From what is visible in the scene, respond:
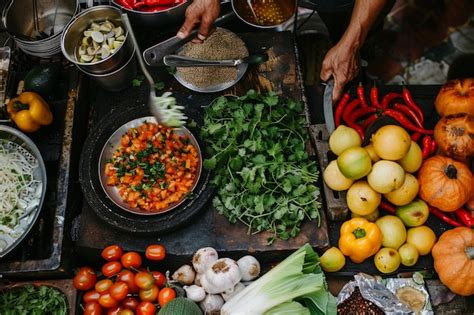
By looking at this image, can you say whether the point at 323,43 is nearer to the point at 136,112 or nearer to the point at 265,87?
Answer: the point at 265,87

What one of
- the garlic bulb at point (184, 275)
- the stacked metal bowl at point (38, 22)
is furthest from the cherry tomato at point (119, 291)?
the stacked metal bowl at point (38, 22)

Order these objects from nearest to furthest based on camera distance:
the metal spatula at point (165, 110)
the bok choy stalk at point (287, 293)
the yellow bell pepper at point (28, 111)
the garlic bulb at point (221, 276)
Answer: the bok choy stalk at point (287, 293), the garlic bulb at point (221, 276), the metal spatula at point (165, 110), the yellow bell pepper at point (28, 111)

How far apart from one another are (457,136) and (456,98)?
34 cm

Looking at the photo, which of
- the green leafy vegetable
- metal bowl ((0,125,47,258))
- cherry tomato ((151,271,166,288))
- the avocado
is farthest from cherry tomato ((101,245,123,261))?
the avocado

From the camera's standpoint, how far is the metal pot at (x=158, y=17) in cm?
376

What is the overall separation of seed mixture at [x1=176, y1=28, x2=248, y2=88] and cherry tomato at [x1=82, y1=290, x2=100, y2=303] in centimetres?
156

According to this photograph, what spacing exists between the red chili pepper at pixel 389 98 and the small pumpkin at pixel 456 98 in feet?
0.98

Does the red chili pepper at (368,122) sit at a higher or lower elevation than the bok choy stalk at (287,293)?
higher

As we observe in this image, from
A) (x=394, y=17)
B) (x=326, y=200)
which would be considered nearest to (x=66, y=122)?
(x=326, y=200)

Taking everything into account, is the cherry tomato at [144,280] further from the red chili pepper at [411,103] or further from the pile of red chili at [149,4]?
the red chili pepper at [411,103]

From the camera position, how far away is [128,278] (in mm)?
3160

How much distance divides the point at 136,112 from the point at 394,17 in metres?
2.76

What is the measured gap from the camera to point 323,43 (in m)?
4.57

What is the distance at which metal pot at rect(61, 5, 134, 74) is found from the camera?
11.5ft
